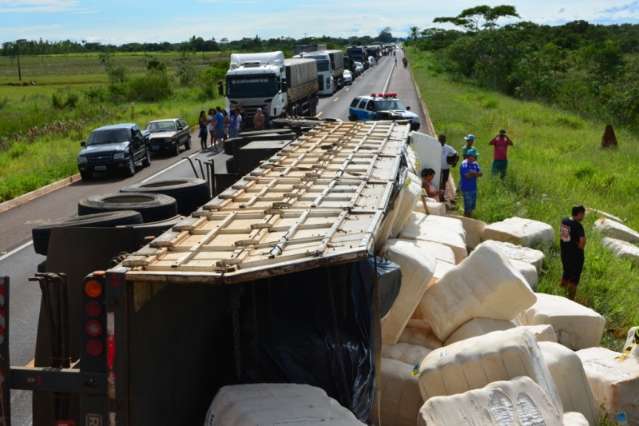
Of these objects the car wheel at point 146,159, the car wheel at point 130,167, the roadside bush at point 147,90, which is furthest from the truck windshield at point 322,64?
the car wheel at point 130,167

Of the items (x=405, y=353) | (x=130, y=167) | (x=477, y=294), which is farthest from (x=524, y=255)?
(x=130, y=167)

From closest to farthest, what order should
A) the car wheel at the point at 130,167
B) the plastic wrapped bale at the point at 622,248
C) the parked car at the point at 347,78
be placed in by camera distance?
the plastic wrapped bale at the point at 622,248
the car wheel at the point at 130,167
the parked car at the point at 347,78

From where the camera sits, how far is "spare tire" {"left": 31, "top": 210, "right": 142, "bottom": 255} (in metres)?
7.35

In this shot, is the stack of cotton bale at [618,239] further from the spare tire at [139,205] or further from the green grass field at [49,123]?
the green grass field at [49,123]

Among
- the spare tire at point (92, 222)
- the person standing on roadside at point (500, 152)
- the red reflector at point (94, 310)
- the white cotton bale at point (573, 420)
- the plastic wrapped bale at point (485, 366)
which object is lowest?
the white cotton bale at point (573, 420)

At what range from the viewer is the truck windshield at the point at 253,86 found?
33159mm

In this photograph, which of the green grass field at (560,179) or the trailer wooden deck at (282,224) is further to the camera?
the green grass field at (560,179)

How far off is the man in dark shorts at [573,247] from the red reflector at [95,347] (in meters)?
7.59

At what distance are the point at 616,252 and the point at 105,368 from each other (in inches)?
448

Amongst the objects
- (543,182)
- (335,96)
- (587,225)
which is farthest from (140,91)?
(587,225)

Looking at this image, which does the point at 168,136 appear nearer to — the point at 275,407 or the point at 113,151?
the point at 113,151

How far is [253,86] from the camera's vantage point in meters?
33.2

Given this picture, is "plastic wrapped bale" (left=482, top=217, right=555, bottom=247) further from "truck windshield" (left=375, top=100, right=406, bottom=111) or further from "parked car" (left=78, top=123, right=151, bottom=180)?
"truck windshield" (left=375, top=100, right=406, bottom=111)

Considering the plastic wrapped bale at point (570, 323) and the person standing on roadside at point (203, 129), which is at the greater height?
the person standing on roadside at point (203, 129)
